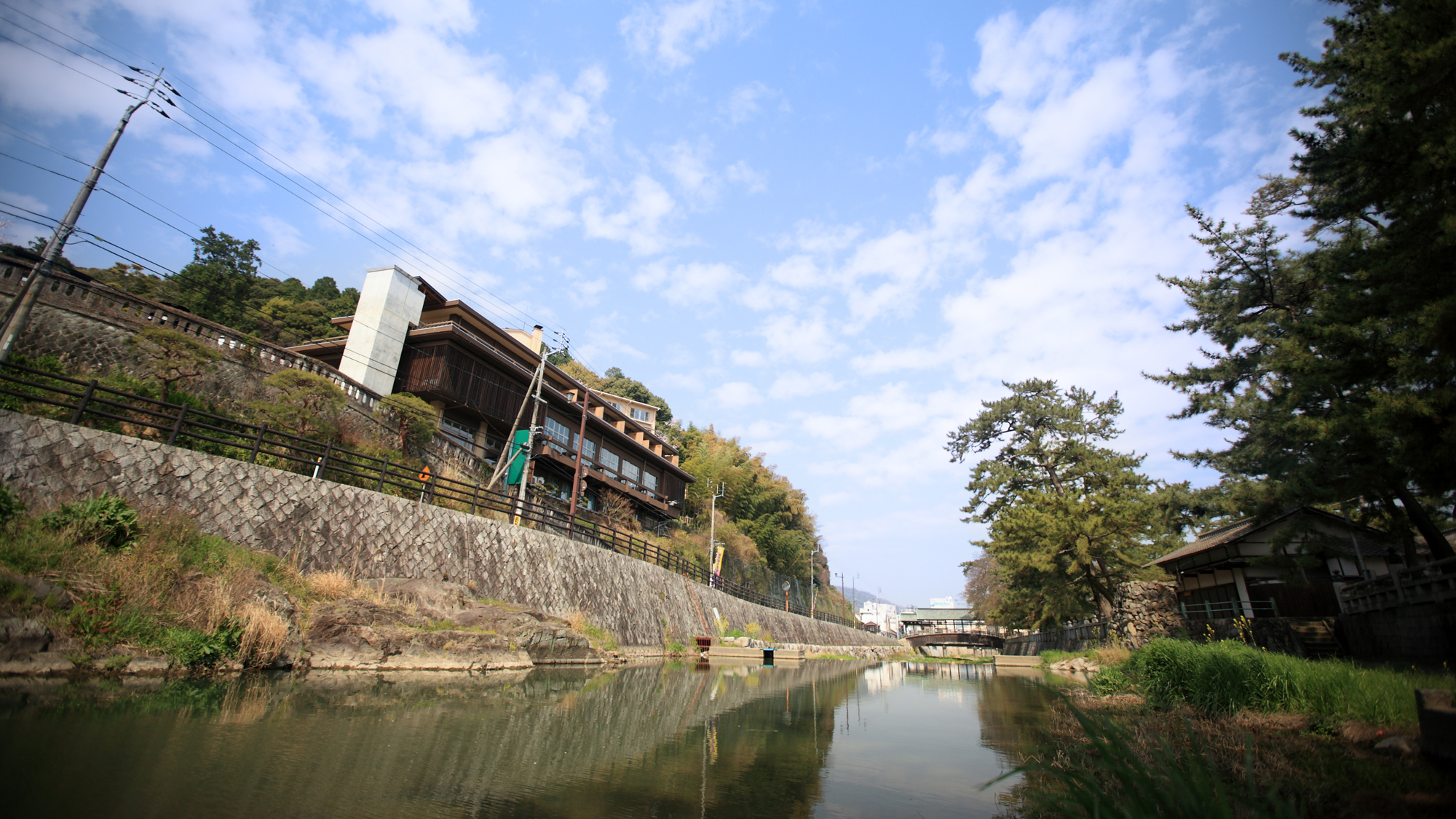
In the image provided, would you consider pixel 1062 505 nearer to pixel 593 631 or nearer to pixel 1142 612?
pixel 1142 612

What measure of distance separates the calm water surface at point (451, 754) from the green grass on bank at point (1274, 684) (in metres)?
2.41

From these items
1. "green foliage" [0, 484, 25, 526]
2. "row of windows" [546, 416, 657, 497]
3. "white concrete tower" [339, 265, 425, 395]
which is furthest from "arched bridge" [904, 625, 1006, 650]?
"green foliage" [0, 484, 25, 526]

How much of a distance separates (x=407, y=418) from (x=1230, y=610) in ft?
97.2

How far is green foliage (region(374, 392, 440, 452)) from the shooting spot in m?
20.4

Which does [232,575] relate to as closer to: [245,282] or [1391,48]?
[1391,48]

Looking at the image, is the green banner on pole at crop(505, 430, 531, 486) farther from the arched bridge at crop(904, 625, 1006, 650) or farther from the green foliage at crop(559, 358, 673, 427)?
the arched bridge at crop(904, 625, 1006, 650)

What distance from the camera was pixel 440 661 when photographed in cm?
1072

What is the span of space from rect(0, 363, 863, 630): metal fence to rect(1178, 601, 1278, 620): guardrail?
66.3 feet

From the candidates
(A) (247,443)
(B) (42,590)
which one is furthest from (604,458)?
(B) (42,590)

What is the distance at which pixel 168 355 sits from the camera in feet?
50.7

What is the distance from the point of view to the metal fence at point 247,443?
10336 millimetres

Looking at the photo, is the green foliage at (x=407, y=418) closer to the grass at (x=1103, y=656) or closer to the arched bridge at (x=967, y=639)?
the grass at (x=1103, y=656)

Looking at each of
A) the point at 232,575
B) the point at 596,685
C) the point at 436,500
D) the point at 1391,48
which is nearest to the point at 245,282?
the point at 436,500

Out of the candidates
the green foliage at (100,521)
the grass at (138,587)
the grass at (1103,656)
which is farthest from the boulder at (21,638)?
the grass at (1103,656)
